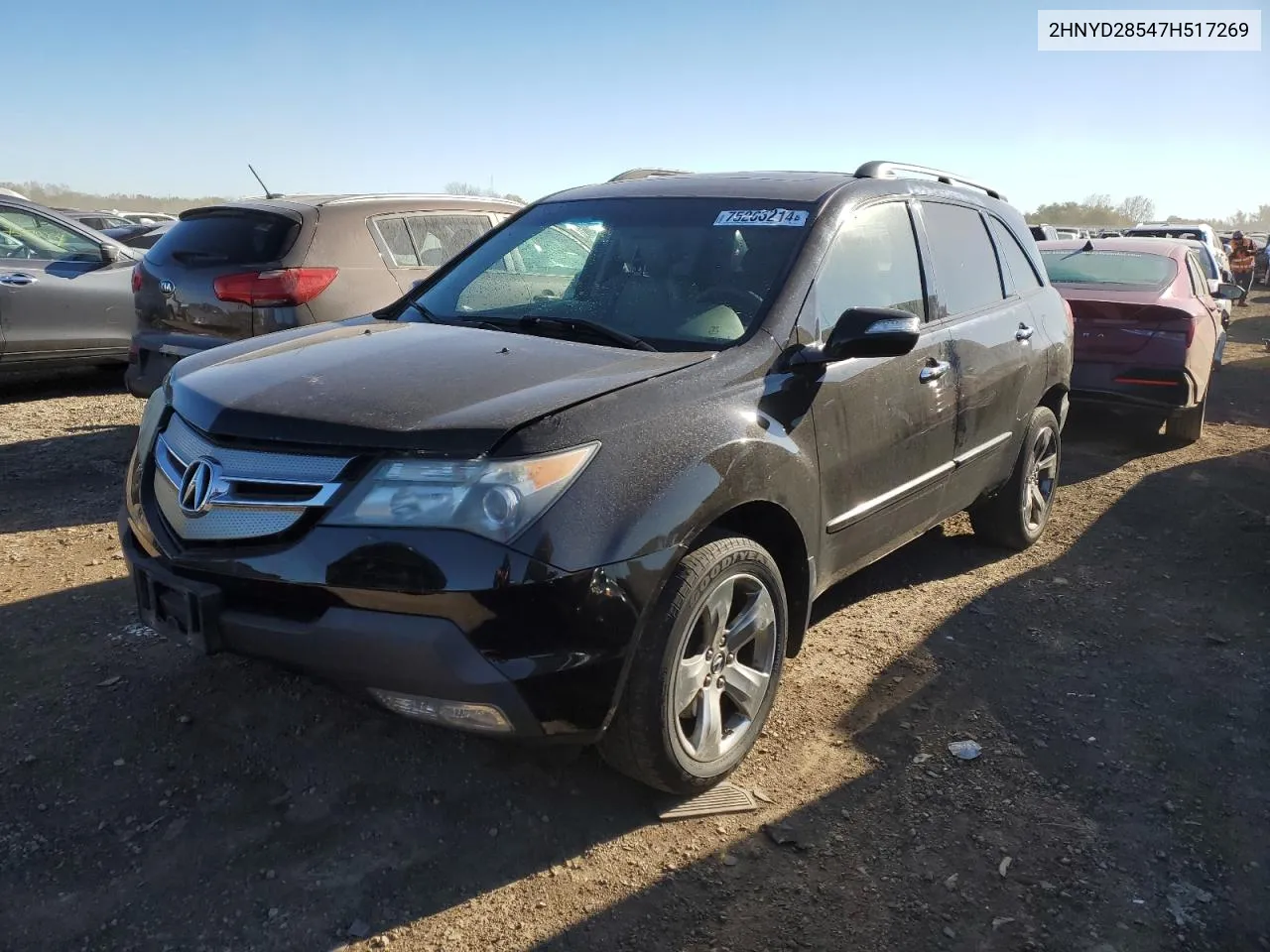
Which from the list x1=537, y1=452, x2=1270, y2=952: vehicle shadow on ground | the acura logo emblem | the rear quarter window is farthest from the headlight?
the rear quarter window

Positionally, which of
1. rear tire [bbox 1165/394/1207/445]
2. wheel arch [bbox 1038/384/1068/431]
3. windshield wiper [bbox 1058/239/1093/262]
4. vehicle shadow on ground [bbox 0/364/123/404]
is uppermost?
windshield wiper [bbox 1058/239/1093/262]

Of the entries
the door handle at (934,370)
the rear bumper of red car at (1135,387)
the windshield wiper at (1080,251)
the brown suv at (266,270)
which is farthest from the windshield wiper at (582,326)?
the windshield wiper at (1080,251)

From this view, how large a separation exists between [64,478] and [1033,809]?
5485 mm

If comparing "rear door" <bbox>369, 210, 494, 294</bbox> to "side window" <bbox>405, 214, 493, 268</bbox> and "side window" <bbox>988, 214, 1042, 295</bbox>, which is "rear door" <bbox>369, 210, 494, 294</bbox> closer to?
"side window" <bbox>405, 214, 493, 268</bbox>

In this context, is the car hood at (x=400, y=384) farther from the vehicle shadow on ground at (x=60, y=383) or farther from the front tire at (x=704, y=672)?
the vehicle shadow on ground at (x=60, y=383)

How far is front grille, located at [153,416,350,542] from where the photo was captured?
248 centimetres

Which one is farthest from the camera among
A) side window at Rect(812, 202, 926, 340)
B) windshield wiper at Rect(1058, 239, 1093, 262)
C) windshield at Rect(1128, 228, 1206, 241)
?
windshield at Rect(1128, 228, 1206, 241)

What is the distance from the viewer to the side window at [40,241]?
26.1 ft

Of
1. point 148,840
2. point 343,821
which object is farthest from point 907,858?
point 148,840

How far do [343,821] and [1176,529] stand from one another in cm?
500

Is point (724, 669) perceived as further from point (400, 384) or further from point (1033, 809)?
point (400, 384)

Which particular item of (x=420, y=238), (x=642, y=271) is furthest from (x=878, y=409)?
(x=420, y=238)

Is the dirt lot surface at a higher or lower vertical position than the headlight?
lower

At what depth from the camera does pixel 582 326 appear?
3.38m
